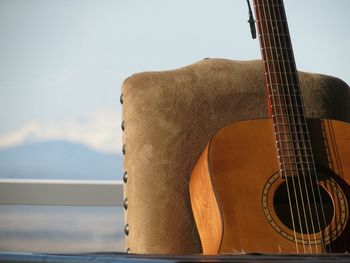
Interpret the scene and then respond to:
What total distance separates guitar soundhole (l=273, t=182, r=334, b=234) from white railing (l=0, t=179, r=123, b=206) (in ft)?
3.10

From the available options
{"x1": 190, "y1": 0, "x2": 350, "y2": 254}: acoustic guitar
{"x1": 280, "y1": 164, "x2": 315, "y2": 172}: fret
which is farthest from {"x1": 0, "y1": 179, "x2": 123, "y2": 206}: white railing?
{"x1": 280, "y1": 164, "x2": 315, "y2": 172}: fret

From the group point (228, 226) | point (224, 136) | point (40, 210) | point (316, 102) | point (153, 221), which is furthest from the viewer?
point (40, 210)

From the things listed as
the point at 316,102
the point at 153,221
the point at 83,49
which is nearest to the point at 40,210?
the point at 83,49

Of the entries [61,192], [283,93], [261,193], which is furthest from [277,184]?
[61,192]

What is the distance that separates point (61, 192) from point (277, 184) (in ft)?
3.29

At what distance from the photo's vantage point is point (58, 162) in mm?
1992

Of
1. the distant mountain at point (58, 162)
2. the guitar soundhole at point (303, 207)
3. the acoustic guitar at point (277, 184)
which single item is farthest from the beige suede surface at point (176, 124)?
the distant mountain at point (58, 162)

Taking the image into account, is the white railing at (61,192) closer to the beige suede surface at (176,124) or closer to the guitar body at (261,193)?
the beige suede surface at (176,124)

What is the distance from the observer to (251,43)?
6.81ft

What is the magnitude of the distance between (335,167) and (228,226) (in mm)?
247

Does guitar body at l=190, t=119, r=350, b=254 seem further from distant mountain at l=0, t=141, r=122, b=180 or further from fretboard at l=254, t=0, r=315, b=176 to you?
distant mountain at l=0, t=141, r=122, b=180

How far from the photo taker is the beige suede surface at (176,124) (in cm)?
126

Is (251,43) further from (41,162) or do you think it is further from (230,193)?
(230,193)

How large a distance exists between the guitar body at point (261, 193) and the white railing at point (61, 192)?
2.62ft
